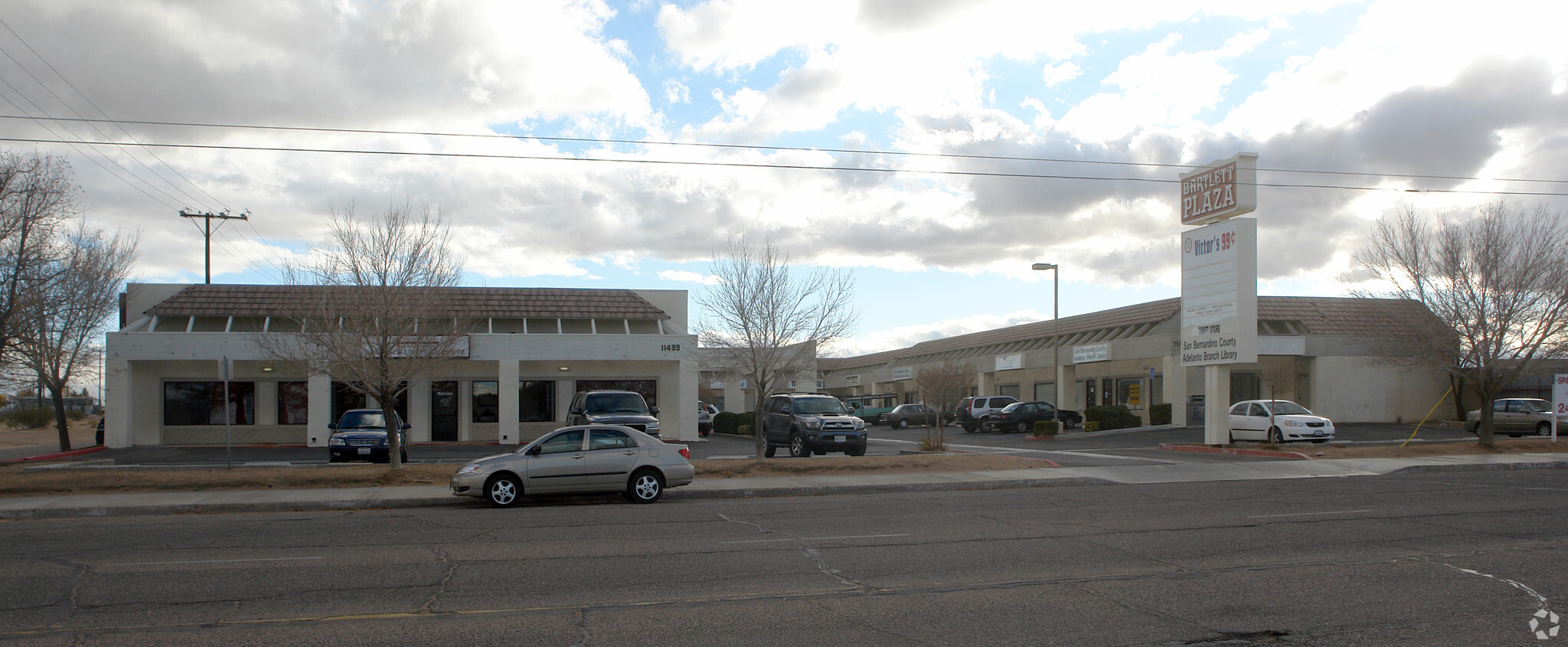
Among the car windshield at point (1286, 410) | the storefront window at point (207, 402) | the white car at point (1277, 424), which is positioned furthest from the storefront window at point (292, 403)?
the car windshield at point (1286, 410)

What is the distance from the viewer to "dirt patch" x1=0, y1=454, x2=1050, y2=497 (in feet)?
53.4

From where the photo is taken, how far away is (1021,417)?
4000 centimetres

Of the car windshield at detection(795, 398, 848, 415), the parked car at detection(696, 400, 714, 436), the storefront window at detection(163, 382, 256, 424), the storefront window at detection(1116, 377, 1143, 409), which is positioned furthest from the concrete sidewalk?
the parked car at detection(696, 400, 714, 436)

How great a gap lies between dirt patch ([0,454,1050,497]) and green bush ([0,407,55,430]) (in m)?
39.6

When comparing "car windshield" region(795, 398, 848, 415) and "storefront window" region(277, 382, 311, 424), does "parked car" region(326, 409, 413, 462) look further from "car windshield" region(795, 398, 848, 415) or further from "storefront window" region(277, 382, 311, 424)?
"car windshield" region(795, 398, 848, 415)

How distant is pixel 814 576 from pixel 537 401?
25483mm

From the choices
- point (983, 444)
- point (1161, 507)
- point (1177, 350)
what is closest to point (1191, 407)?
point (1177, 350)

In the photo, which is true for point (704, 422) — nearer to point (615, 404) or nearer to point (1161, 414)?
point (615, 404)

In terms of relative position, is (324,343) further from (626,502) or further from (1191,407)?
(1191,407)

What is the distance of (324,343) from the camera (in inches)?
699

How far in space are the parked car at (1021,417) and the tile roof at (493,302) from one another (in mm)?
15975

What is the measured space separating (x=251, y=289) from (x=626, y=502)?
78.2 feet

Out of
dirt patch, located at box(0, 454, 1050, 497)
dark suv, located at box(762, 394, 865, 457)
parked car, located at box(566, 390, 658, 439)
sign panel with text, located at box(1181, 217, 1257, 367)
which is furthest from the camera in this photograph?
sign panel with text, located at box(1181, 217, 1257, 367)

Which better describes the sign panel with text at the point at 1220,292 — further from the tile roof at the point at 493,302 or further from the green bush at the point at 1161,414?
the tile roof at the point at 493,302
